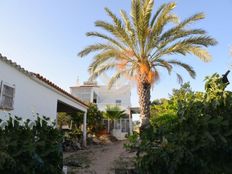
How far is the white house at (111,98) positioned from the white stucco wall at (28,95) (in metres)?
19.0

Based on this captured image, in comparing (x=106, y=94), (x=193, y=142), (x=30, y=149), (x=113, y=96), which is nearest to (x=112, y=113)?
(x=113, y=96)

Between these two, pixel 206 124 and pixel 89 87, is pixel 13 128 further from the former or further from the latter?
pixel 89 87

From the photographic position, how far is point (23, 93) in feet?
37.7

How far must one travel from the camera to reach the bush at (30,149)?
213 inches

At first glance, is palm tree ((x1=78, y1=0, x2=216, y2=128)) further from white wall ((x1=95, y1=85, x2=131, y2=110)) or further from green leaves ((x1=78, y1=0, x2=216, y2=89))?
white wall ((x1=95, y1=85, x2=131, y2=110))

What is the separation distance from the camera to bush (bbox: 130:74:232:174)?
210 inches

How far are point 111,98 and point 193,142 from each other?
112 ft

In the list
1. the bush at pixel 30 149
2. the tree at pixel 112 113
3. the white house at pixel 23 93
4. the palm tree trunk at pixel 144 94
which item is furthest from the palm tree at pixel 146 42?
the tree at pixel 112 113

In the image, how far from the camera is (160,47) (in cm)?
1647

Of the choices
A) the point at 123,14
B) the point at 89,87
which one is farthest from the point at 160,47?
the point at 89,87

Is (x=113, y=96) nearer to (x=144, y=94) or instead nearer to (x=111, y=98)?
(x=111, y=98)

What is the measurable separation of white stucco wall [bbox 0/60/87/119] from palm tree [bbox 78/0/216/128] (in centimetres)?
467

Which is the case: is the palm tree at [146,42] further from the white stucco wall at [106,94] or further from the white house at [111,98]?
the white stucco wall at [106,94]

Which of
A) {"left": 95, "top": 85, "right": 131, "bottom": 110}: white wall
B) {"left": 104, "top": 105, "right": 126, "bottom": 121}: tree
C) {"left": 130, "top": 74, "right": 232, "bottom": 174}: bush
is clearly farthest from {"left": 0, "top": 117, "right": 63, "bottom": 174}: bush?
{"left": 95, "top": 85, "right": 131, "bottom": 110}: white wall
